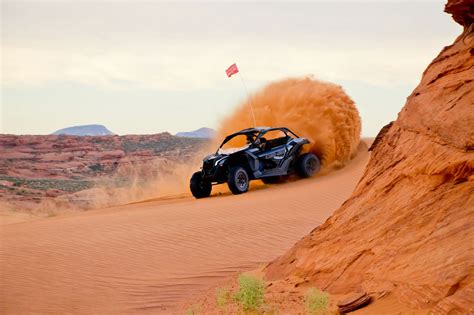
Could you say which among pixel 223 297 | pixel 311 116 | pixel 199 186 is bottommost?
pixel 223 297

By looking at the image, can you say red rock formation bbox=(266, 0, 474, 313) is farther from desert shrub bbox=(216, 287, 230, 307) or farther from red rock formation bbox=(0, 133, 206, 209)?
red rock formation bbox=(0, 133, 206, 209)

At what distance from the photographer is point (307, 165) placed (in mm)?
19594

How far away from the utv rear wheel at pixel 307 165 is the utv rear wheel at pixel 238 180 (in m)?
2.27

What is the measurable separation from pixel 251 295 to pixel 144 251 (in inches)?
186

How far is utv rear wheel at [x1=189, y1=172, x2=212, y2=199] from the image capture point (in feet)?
59.9

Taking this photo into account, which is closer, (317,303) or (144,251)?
(317,303)

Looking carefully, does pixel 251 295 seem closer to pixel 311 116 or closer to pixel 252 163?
pixel 252 163

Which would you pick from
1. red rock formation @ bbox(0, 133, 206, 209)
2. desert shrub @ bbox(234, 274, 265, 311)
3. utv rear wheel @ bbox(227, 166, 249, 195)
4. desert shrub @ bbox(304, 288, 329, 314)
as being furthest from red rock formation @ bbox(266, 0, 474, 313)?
red rock formation @ bbox(0, 133, 206, 209)

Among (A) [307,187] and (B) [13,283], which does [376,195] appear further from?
(A) [307,187]

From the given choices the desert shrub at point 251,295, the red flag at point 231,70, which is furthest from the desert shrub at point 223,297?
the red flag at point 231,70

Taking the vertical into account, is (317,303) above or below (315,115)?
below

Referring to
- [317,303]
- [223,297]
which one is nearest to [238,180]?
[223,297]

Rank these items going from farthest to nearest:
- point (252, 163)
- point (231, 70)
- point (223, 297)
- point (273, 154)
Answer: point (231, 70) → point (273, 154) → point (252, 163) → point (223, 297)

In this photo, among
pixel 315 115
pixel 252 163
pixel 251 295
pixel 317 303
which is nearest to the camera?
pixel 317 303
